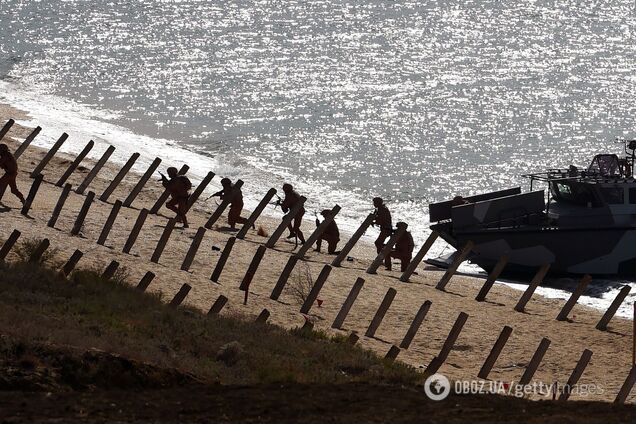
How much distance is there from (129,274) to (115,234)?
367 centimetres

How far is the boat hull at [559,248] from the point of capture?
104ft

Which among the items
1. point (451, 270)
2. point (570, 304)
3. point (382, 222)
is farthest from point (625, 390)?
point (382, 222)

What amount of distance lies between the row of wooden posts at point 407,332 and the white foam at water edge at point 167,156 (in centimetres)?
1029

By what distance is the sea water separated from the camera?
4738 cm

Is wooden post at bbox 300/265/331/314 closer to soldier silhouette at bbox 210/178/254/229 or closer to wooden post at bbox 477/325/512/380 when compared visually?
wooden post at bbox 477/325/512/380

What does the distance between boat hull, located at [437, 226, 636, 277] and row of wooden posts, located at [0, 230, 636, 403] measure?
26.6ft

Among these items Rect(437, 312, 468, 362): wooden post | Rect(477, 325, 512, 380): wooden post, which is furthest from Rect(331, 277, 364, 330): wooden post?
Rect(477, 325, 512, 380): wooden post

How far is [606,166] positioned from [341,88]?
3049cm

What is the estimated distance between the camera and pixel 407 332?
23.5 metres

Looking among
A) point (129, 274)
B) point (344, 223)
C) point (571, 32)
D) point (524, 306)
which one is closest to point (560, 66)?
point (571, 32)

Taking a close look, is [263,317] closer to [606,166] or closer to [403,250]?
[403,250]

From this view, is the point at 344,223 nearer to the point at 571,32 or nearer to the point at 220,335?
the point at 220,335

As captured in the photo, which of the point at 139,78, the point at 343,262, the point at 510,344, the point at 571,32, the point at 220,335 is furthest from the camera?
the point at 571,32

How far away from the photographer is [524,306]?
27.8 metres
